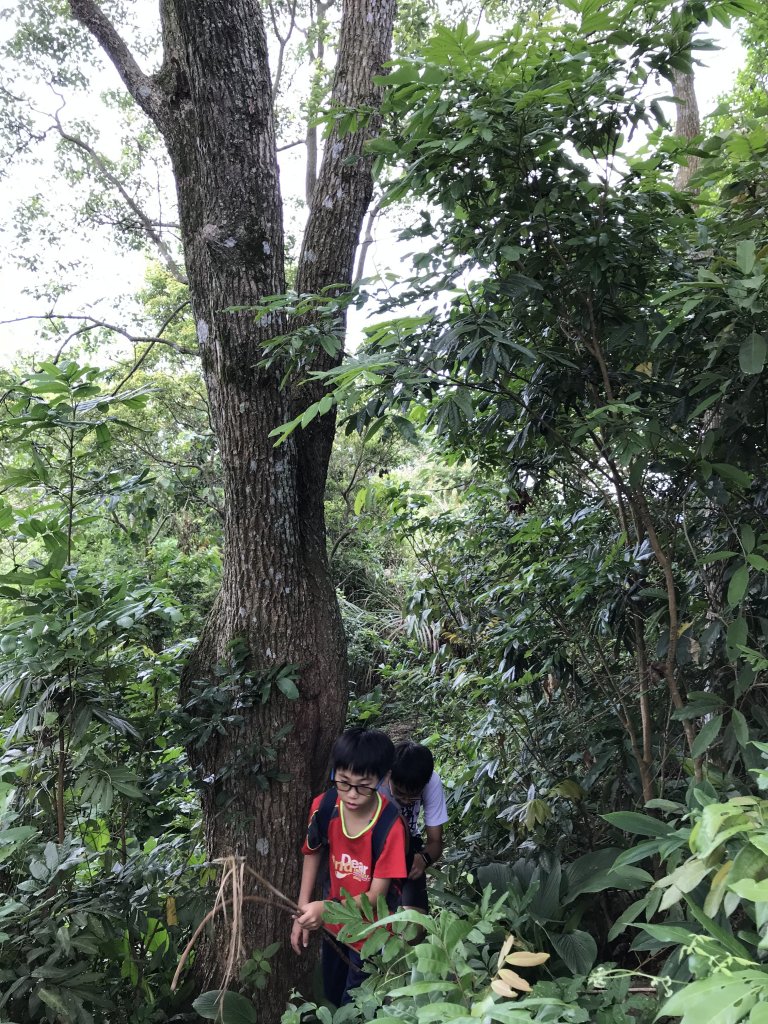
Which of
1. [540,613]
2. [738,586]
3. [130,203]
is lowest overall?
[540,613]

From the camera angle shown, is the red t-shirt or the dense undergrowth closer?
the dense undergrowth

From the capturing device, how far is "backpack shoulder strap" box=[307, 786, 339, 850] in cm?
220

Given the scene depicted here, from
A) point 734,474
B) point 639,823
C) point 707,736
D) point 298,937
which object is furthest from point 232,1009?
point 734,474

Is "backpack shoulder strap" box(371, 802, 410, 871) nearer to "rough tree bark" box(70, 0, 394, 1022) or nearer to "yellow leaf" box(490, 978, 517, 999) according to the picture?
"rough tree bark" box(70, 0, 394, 1022)

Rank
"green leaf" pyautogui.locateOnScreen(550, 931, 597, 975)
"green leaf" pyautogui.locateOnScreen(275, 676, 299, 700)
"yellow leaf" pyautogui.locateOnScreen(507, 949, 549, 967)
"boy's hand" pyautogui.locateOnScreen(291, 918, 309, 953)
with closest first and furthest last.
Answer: "yellow leaf" pyautogui.locateOnScreen(507, 949, 549, 967) → "green leaf" pyautogui.locateOnScreen(550, 931, 597, 975) → "boy's hand" pyautogui.locateOnScreen(291, 918, 309, 953) → "green leaf" pyautogui.locateOnScreen(275, 676, 299, 700)

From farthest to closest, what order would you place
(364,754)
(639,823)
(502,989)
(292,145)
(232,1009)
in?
(292,145)
(364,754)
(232,1009)
(639,823)
(502,989)

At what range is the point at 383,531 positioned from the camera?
11.9ft

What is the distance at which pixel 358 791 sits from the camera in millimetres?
2062

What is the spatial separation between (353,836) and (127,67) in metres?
2.95

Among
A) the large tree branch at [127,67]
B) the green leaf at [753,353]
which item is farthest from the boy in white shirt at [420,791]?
the large tree branch at [127,67]

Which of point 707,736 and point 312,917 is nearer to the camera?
point 707,736

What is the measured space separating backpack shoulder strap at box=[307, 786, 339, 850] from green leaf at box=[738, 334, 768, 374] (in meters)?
1.69

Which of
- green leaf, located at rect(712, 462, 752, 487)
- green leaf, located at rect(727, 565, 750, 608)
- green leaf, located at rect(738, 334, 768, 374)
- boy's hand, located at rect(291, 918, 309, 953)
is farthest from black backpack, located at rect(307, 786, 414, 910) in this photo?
green leaf, located at rect(738, 334, 768, 374)

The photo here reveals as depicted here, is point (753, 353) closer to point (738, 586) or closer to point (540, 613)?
point (738, 586)
